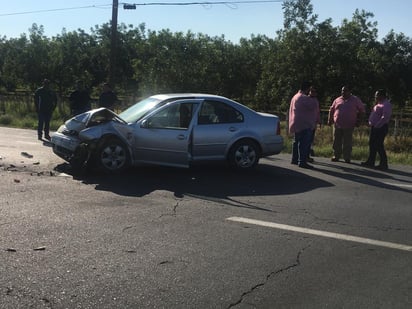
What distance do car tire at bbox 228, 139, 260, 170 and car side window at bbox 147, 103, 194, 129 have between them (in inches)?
42.2

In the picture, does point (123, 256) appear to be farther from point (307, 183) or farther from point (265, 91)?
point (265, 91)

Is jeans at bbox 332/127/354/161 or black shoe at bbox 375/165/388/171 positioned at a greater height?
jeans at bbox 332/127/354/161

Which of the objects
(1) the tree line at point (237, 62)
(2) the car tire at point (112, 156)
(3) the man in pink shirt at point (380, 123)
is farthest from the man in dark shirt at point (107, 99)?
(1) the tree line at point (237, 62)

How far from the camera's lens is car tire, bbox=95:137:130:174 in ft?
31.1

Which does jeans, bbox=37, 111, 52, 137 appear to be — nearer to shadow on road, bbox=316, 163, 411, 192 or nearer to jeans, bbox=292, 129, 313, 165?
jeans, bbox=292, 129, 313, 165

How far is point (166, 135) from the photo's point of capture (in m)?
9.62

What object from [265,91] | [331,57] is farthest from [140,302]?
[265,91]

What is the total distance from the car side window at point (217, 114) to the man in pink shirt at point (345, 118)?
301 centimetres

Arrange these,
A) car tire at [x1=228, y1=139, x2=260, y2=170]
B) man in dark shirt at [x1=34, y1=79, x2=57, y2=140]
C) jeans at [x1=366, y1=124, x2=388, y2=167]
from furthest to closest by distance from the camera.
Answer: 1. man in dark shirt at [x1=34, y1=79, x2=57, y2=140]
2. jeans at [x1=366, y1=124, x2=388, y2=167]
3. car tire at [x1=228, y1=139, x2=260, y2=170]

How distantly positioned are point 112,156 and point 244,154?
247 cm

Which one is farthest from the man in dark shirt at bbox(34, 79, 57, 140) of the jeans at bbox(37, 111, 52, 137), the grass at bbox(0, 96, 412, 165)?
the grass at bbox(0, 96, 412, 165)

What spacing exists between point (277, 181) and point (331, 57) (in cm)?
1891

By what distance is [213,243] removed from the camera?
18.2 feet

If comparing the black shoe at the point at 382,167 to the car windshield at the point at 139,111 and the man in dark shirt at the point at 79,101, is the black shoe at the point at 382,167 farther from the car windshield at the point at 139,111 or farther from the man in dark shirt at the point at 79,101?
the man in dark shirt at the point at 79,101
